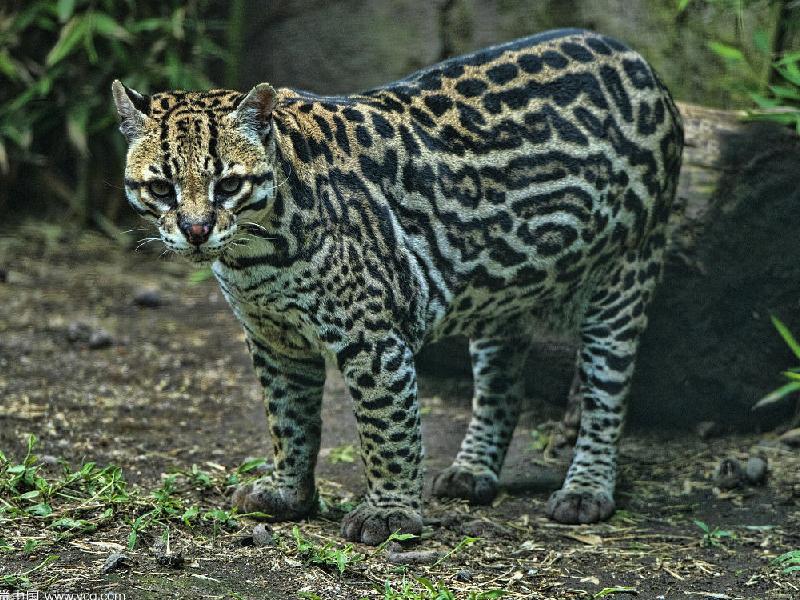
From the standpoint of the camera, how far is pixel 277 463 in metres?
6.45

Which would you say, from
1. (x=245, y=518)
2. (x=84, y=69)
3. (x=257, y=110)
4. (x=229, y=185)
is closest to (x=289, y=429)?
(x=245, y=518)

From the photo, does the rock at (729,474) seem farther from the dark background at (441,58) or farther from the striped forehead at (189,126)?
the striped forehead at (189,126)

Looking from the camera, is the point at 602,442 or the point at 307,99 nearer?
the point at 307,99

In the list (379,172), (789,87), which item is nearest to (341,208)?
(379,172)

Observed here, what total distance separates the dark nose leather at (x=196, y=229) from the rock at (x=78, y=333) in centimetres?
468

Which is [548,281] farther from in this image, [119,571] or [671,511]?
[119,571]

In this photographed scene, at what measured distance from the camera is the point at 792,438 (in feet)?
25.0

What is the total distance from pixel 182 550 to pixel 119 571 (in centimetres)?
40

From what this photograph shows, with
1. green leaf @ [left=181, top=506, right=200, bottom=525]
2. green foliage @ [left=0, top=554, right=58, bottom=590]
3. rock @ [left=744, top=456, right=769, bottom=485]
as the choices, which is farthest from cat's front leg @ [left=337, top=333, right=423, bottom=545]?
rock @ [left=744, top=456, right=769, bottom=485]

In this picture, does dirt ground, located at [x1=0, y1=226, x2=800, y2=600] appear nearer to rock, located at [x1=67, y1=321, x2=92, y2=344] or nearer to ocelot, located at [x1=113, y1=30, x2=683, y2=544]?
rock, located at [x1=67, y1=321, x2=92, y2=344]

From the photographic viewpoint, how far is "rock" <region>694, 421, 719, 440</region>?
7930mm

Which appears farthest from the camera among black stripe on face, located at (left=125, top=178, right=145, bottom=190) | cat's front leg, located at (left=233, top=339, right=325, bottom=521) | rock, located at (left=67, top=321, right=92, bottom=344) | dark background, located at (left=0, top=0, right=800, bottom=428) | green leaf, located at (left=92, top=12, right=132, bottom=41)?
green leaf, located at (left=92, top=12, right=132, bottom=41)

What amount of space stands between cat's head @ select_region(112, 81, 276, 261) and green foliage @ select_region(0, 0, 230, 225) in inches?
264

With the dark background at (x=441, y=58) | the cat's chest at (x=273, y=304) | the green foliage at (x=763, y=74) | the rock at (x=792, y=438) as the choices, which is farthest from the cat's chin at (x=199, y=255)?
the rock at (x=792, y=438)
